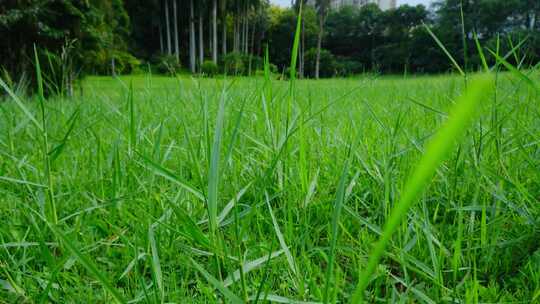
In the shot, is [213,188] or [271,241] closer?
[213,188]

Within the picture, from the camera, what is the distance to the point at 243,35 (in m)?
27.6

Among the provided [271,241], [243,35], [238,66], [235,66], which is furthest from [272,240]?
[243,35]

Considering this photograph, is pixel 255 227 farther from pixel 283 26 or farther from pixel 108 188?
pixel 283 26

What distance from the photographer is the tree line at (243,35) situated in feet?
13.8

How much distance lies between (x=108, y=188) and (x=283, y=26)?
32078 millimetres

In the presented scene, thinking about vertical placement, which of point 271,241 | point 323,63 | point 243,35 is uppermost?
point 243,35

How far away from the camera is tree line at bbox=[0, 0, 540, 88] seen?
13.8 feet

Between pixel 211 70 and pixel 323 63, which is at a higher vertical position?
pixel 323 63

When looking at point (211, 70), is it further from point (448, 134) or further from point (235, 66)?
point (448, 134)

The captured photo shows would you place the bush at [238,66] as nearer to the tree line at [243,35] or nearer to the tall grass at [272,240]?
the tree line at [243,35]

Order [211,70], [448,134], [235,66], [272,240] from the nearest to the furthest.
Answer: [448,134], [272,240], [235,66], [211,70]

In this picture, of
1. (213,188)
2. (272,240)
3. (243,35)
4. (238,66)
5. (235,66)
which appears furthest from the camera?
(243,35)

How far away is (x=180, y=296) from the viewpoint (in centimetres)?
45

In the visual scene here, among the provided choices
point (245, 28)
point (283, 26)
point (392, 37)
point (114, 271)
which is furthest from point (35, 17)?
point (392, 37)
